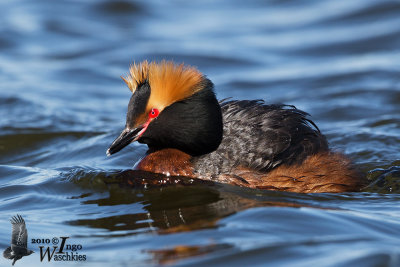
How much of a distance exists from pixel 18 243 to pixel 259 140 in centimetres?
292

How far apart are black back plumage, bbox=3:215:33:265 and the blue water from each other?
72 millimetres

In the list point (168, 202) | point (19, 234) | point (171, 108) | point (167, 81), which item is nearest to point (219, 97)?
point (171, 108)

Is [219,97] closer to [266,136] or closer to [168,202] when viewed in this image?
[266,136]

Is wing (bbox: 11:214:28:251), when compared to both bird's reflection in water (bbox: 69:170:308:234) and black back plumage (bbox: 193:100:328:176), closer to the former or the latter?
bird's reflection in water (bbox: 69:170:308:234)

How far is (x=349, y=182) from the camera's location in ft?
25.9

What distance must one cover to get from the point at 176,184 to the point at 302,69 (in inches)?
351

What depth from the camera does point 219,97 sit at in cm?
1366

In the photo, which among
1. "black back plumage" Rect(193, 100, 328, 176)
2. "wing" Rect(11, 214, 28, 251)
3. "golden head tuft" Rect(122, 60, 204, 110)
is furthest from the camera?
"black back plumage" Rect(193, 100, 328, 176)

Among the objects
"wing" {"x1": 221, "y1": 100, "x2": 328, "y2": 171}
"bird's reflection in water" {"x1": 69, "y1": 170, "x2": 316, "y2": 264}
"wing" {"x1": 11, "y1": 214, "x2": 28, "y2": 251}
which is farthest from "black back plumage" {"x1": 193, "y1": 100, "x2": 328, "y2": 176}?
"wing" {"x1": 11, "y1": 214, "x2": 28, "y2": 251}

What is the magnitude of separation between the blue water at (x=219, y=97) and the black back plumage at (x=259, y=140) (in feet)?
1.08

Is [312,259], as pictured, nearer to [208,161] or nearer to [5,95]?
[208,161]

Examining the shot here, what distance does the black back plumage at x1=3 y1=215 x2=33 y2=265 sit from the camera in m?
6.04

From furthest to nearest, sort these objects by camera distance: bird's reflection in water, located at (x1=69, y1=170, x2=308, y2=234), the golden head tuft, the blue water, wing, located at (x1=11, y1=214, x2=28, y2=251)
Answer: the golden head tuft, bird's reflection in water, located at (x1=69, y1=170, x2=308, y2=234), wing, located at (x1=11, y1=214, x2=28, y2=251), the blue water

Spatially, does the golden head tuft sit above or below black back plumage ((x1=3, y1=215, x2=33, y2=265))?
above
